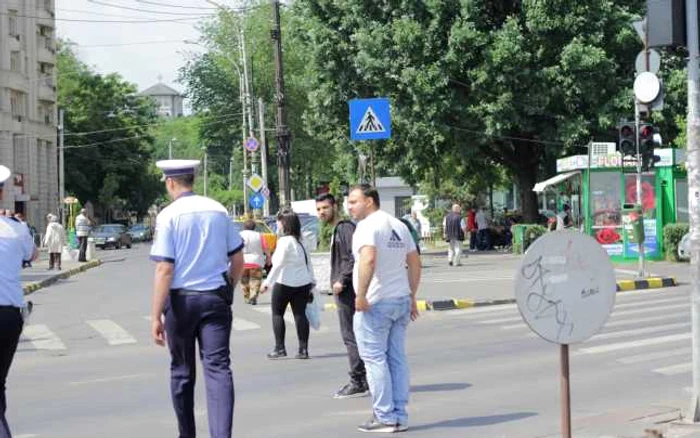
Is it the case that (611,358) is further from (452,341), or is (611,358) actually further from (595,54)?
(595,54)

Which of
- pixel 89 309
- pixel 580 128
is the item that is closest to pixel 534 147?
pixel 580 128

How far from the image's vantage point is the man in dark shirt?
10289mm

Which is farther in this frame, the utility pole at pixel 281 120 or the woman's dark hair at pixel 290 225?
the utility pole at pixel 281 120

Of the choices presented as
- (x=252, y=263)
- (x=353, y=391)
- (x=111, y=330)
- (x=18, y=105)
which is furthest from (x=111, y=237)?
(x=353, y=391)

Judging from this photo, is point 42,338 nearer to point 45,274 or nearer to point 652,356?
point 652,356

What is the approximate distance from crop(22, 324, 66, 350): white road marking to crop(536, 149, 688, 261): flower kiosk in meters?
16.8

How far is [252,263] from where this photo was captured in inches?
845

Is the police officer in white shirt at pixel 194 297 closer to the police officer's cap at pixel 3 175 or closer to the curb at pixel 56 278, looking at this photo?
the police officer's cap at pixel 3 175

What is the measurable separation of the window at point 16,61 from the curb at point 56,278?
2750 cm

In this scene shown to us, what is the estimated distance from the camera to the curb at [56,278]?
28.4 metres

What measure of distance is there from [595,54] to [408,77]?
19.5 ft

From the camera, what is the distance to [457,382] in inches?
432

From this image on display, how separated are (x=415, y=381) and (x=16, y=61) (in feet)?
209

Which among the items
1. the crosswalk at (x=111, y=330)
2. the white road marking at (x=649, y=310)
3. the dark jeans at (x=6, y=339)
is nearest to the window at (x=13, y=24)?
the crosswalk at (x=111, y=330)
